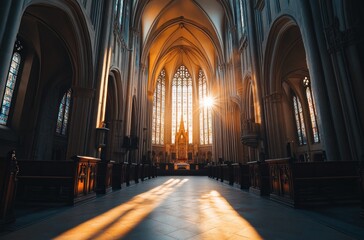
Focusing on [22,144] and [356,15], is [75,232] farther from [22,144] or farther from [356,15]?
[22,144]

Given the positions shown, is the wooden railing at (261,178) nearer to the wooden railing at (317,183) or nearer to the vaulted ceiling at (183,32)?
the wooden railing at (317,183)

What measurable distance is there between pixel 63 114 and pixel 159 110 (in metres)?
15.9

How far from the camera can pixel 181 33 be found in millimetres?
25469

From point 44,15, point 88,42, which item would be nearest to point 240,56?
point 88,42

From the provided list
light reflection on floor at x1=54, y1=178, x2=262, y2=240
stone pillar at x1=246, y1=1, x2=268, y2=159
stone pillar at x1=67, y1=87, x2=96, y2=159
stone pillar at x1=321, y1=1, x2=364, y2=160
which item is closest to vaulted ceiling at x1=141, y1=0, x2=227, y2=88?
stone pillar at x1=246, y1=1, x2=268, y2=159

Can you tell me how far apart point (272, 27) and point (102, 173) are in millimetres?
9616

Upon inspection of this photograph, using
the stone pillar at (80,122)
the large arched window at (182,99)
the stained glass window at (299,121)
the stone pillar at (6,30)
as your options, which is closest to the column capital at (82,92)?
the stone pillar at (80,122)

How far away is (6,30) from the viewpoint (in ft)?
13.8

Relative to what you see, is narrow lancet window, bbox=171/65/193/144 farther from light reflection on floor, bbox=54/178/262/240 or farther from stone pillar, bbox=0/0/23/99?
light reflection on floor, bbox=54/178/262/240

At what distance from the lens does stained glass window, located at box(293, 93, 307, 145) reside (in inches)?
676

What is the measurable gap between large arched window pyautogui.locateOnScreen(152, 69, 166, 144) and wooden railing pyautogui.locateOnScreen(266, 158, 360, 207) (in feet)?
80.9

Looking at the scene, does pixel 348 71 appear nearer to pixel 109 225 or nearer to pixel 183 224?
pixel 183 224

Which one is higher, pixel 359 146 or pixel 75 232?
pixel 359 146

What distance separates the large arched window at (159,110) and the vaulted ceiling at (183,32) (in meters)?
2.74
